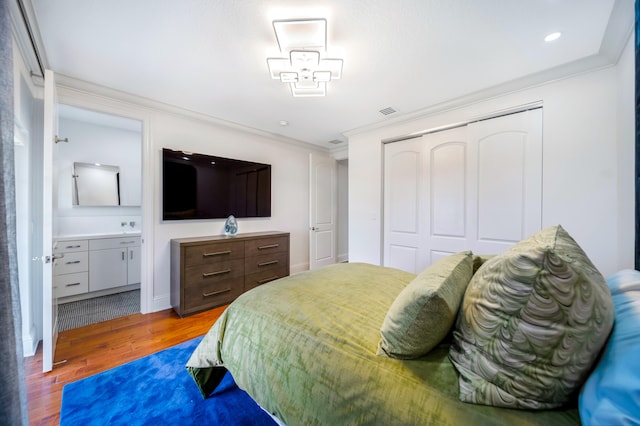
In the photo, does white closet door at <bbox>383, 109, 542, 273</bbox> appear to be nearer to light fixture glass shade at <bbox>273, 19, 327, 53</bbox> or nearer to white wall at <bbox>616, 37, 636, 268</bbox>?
white wall at <bbox>616, 37, 636, 268</bbox>

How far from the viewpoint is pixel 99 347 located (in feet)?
6.91

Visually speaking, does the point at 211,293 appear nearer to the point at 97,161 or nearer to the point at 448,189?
the point at 97,161

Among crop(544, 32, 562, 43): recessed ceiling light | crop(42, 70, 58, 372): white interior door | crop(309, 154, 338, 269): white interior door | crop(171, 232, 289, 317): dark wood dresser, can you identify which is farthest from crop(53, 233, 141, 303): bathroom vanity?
crop(544, 32, 562, 43): recessed ceiling light

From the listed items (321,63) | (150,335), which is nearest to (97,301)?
(150,335)

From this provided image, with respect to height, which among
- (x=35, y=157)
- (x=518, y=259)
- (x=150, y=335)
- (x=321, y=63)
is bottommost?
(x=150, y=335)

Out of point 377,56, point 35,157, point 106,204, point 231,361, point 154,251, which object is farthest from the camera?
point 106,204

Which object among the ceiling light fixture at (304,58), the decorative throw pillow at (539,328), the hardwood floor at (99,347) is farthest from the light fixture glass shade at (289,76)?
the hardwood floor at (99,347)

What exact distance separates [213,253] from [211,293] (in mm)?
466

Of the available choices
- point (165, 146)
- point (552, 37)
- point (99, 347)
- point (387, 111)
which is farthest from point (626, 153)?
point (99, 347)

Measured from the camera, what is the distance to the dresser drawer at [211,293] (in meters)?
2.71

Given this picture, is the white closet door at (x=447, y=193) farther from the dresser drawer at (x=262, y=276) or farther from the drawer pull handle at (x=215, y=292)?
the drawer pull handle at (x=215, y=292)

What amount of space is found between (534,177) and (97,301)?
17.0 feet

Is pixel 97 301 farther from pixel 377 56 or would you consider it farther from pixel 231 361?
pixel 377 56

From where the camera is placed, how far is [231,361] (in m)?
1.29
